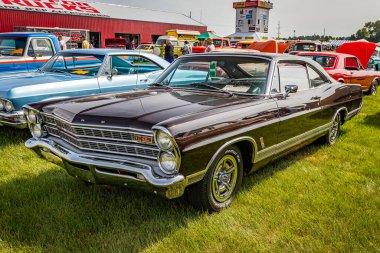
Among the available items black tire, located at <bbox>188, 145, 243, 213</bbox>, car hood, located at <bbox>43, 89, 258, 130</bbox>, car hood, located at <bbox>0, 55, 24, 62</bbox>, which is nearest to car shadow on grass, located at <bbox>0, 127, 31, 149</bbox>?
car hood, located at <bbox>43, 89, 258, 130</bbox>

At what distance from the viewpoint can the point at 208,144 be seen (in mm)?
2938

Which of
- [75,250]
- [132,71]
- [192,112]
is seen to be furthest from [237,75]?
[132,71]

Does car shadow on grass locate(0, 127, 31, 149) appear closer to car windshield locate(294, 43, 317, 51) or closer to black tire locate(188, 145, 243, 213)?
black tire locate(188, 145, 243, 213)

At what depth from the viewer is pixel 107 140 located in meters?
3.00

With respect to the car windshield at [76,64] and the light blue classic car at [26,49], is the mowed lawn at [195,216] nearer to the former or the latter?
the car windshield at [76,64]

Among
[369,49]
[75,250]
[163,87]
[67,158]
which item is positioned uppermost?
[369,49]

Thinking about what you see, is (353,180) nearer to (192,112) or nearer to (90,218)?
(192,112)

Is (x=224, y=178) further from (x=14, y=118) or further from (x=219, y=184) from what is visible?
(x=14, y=118)

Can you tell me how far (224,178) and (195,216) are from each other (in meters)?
0.42

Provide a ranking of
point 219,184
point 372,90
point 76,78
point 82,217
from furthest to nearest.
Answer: point 372,90, point 76,78, point 219,184, point 82,217

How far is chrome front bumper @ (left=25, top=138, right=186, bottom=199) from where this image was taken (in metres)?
2.70

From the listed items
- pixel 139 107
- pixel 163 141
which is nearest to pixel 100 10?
pixel 139 107

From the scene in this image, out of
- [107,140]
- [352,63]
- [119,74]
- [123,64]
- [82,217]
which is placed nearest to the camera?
[107,140]

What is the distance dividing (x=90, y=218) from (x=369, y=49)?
12257mm
